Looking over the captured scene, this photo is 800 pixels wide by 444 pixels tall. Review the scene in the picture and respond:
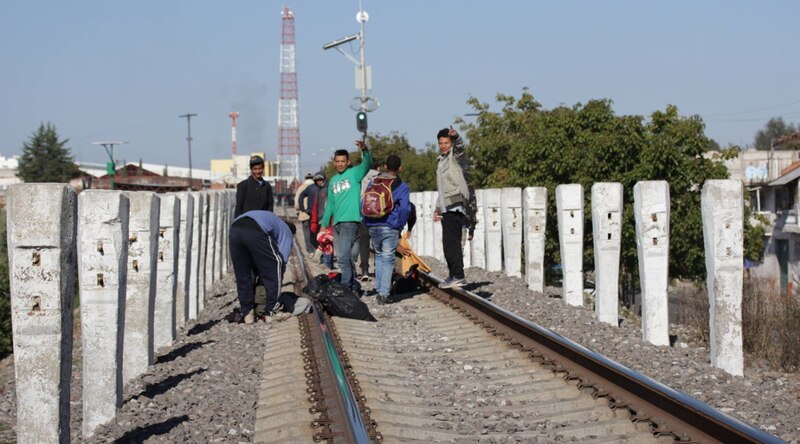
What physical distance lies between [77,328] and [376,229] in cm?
710

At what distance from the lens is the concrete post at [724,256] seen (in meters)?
8.48

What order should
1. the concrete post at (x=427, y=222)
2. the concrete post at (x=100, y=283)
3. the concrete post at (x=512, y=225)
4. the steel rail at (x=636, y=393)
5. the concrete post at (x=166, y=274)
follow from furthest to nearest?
the concrete post at (x=427, y=222) → the concrete post at (x=512, y=225) → the concrete post at (x=166, y=274) → the concrete post at (x=100, y=283) → the steel rail at (x=636, y=393)

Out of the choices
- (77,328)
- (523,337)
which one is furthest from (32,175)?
(523,337)

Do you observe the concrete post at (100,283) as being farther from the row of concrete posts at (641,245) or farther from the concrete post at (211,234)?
the concrete post at (211,234)

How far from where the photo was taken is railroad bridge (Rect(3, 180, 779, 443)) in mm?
5719

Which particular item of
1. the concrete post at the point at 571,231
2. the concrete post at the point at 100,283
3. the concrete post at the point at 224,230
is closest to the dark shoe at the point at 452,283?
the concrete post at the point at 571,231

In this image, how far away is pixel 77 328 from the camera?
57.7ft

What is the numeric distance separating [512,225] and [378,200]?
3429 mm

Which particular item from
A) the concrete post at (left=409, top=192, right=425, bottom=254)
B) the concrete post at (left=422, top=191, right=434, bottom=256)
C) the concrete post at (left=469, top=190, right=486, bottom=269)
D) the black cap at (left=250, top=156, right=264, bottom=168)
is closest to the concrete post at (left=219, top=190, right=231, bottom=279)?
the concrete post at (left=422, top=191, right=434, bottom=256)

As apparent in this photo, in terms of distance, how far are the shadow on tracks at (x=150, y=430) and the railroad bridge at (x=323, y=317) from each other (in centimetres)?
47

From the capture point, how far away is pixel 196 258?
568 inches

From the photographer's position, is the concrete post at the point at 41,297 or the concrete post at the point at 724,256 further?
the concrete post at the point at 724,256

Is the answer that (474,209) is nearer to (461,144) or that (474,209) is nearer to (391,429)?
(461,144)

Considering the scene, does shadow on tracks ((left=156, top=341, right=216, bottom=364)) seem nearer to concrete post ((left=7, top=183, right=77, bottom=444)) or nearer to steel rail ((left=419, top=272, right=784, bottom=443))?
steel rail ((left=419, top=272, right=784, bottom=443))
